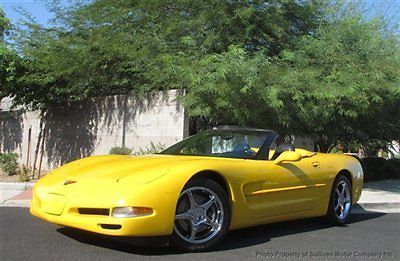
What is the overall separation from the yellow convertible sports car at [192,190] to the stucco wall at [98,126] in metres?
6.38

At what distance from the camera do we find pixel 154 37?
1227 cm

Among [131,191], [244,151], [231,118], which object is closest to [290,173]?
[244,151]

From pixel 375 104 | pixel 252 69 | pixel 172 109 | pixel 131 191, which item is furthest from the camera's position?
pixel 172 109

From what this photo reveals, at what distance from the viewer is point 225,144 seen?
686cm

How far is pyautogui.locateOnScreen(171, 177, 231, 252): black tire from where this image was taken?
5316 mm

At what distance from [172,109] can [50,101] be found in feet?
14.8

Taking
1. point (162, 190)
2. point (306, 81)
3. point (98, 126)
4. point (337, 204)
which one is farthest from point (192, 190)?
point (98, 126)

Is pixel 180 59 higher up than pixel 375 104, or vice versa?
pixel 180 59

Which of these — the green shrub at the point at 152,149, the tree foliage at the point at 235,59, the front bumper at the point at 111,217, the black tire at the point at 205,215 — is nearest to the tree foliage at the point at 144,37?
the tree foliage at the point at 235,59

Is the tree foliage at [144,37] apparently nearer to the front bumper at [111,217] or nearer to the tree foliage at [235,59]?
the tree foliage at [235,59]

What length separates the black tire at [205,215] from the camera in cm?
532

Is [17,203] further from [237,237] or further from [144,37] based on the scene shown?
[144,37]

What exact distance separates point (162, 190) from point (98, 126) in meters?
10.5

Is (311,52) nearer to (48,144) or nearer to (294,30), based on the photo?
(294,30)
